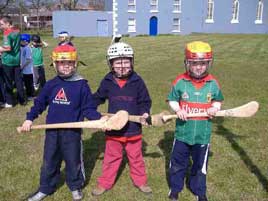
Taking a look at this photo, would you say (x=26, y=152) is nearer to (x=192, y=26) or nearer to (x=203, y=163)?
(x=203, y=163)

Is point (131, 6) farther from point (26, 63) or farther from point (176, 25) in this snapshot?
point (26, 63)

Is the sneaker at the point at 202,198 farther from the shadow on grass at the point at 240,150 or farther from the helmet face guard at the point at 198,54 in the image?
the helmet face guard at the point at 198,54

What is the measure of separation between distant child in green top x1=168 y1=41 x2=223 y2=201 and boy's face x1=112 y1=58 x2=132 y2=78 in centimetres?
54

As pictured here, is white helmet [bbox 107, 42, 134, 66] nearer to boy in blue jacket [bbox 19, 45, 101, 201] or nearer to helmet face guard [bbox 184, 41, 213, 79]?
boy in blue jacket [bbox 19, 45, 101, 201]

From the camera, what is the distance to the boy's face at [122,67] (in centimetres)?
391

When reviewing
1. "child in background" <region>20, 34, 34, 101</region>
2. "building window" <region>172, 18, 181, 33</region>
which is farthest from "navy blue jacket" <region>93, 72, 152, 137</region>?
"building window" <region>172, 18, 181, 33</region>

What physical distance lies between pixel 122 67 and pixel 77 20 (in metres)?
34.2

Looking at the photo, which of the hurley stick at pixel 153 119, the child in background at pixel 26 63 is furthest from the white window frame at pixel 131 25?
the hurley stick at pixel 153 119

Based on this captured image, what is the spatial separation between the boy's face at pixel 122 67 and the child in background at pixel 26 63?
4906 mm

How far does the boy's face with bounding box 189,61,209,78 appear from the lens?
3693 mm

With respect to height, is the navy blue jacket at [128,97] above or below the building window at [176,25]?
below

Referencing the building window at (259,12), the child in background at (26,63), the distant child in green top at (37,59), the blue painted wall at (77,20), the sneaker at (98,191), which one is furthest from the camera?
the building window at (259,12)

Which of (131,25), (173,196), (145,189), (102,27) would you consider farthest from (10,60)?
(102,27)

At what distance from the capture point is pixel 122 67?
393cm
